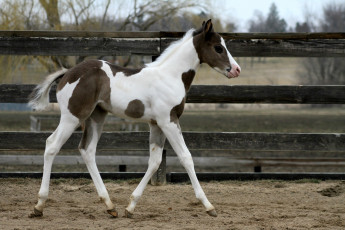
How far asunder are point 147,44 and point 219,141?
5.26 ft

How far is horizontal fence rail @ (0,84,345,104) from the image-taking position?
773 cm

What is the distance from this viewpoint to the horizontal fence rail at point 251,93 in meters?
7.73

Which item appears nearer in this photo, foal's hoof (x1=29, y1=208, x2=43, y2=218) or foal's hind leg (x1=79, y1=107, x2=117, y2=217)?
foal's hoof (x1=29, y1=208, x2=43, y2=218)

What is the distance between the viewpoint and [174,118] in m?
5.78

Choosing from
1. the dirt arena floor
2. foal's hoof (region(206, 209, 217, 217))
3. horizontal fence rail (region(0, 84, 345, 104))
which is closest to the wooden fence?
horizontal fence rail (region(0, 84, 345, 104))

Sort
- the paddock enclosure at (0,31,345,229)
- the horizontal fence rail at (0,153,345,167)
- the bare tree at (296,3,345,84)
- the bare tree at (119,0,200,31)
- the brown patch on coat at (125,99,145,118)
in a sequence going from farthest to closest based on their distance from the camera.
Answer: the bare tree at (296,3,345,84) → the bare tree at (119,0,200,31) → the horizontal fence rail at (0,153,345,167) → the paddock enclosure at (0,31,345,229) → the brown patch on coat at (125,99,145,118)

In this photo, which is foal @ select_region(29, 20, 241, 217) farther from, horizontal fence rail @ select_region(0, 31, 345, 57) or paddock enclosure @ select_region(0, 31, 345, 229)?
horizontal fence rail @ select_region(0, 31, 345, 57)

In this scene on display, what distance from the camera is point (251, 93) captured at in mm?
7762

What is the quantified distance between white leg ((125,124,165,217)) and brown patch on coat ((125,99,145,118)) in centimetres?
28

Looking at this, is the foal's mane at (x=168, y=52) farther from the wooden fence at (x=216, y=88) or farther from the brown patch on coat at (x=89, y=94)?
the wooden fence at (x=216, y=88)

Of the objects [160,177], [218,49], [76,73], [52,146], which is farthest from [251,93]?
[52,146]

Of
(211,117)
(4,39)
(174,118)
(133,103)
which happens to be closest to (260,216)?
(174,118)

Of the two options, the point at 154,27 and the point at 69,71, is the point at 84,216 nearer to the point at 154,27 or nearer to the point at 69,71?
the point at 69,71

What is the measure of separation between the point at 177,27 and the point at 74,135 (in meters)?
13.3
